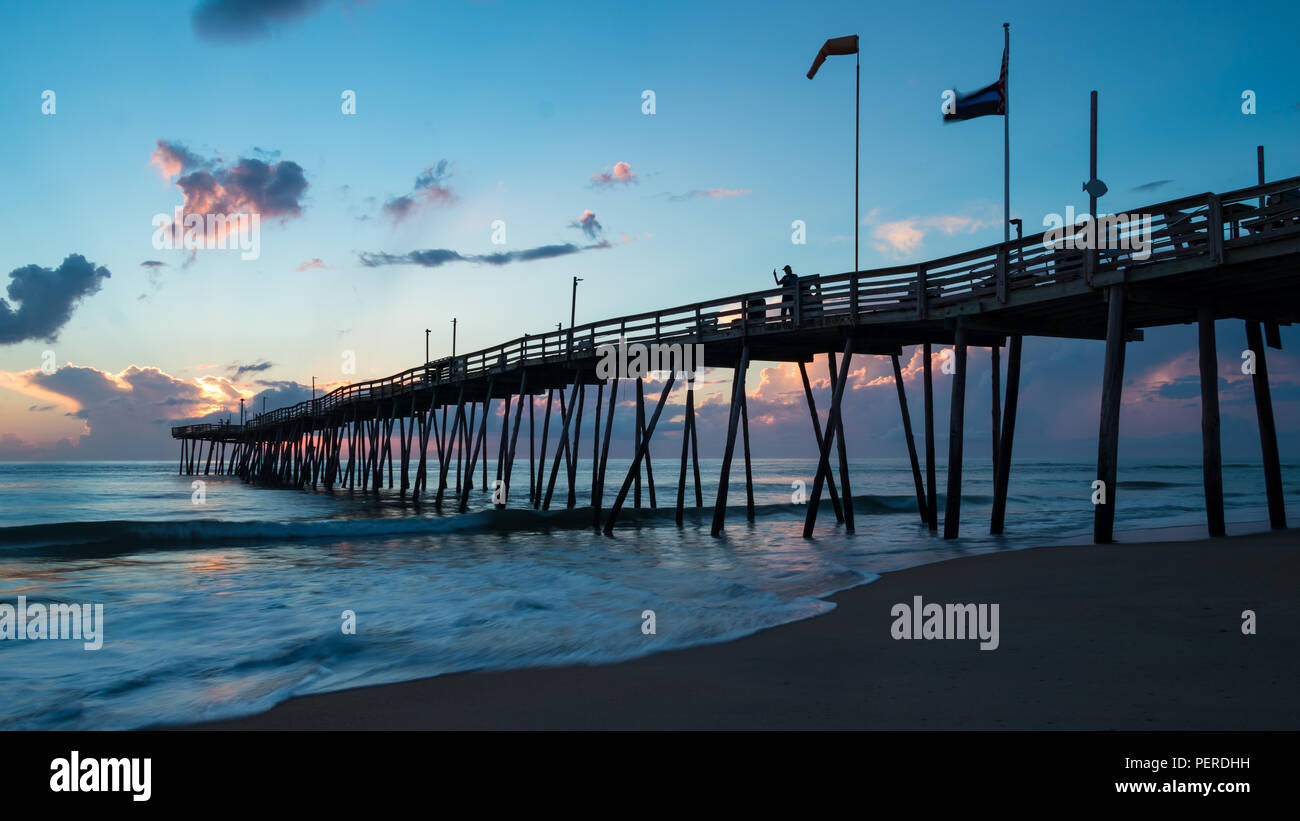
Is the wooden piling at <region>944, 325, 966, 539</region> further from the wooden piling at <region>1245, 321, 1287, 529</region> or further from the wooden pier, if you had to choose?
the wooden piling at <region>1245, 321, 1287, 529</region>

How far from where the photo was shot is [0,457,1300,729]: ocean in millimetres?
7156

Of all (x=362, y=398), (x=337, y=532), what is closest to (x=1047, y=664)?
(x=337, y=532)

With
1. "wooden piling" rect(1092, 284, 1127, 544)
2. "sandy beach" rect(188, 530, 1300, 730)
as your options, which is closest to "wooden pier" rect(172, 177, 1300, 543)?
"wooden piling" rect(1092, 284, 1127, 544)

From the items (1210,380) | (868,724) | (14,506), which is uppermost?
(1210,380)

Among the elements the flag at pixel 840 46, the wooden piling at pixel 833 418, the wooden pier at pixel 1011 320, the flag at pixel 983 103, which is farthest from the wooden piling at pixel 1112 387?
the flag at pixel 840 46

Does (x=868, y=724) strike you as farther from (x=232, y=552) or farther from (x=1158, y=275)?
(x=232, y=552)

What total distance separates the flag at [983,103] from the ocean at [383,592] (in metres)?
9.35

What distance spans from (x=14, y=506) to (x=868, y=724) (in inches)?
1945

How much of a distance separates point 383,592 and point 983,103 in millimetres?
15959

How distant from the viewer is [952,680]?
17.7 feet

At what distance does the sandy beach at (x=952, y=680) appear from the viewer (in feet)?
15.2

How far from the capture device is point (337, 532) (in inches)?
906

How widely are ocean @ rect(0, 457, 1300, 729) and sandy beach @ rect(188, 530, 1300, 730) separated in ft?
2.74
